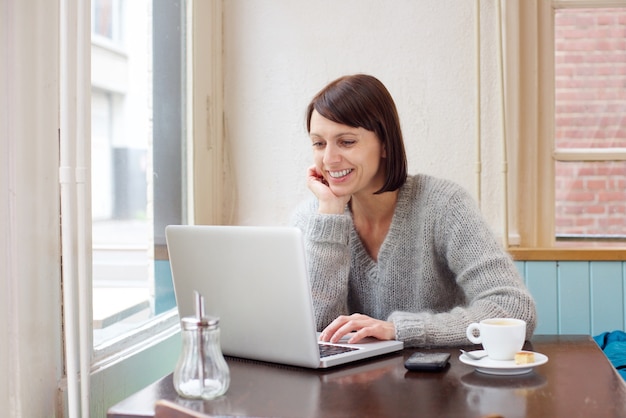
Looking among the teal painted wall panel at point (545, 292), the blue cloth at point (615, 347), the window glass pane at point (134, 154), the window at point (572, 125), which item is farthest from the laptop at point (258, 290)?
the window at point (572, 125)

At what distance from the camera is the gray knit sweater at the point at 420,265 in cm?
154

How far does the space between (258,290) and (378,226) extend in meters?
0.62

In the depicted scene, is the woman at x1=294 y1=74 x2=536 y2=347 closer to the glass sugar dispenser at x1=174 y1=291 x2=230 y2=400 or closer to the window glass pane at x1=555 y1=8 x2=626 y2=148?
the glass sugar dispenser at x1=174 y1=291 x2=230 y2=400

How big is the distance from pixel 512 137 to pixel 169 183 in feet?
3.38

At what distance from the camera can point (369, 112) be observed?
5.71 feet

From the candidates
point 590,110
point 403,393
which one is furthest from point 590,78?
point 403,393

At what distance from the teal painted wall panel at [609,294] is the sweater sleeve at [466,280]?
679 millimetres

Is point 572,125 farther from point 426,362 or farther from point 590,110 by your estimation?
point 426,362

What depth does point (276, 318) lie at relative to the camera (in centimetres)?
126

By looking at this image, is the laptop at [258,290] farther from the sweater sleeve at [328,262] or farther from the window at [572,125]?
the window at [572,125]

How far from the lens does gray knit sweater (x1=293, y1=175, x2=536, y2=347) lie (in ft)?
5.05

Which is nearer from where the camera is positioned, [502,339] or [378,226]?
[502,339]

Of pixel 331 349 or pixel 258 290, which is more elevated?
pixel 258 290

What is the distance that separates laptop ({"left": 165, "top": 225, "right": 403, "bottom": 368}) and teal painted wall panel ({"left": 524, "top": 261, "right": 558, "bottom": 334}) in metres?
1.01
